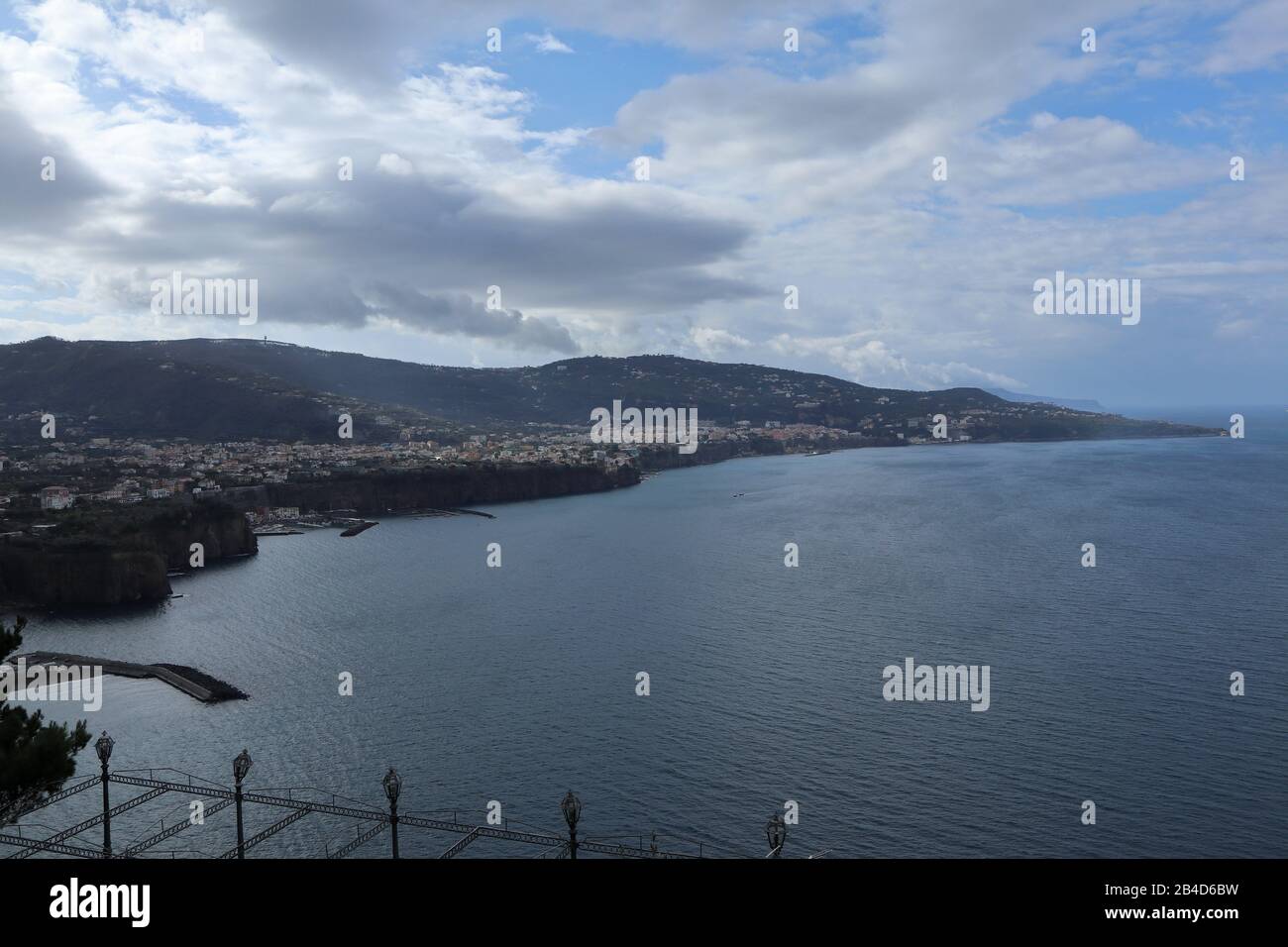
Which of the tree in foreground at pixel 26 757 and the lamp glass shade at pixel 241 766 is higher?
the tree in foreground at pixel 26 757

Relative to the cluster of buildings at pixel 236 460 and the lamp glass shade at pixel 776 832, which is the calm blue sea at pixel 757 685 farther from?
the cluster of buildings at pixel 236 460

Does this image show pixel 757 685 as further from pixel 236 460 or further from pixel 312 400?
pixel 312 400

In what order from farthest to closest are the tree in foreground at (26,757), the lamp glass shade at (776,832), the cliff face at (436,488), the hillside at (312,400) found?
the hillside at (312,400), the cliff face at (436,488), the tree in foreground at (26,757), the lamp glass shade at (776,832)

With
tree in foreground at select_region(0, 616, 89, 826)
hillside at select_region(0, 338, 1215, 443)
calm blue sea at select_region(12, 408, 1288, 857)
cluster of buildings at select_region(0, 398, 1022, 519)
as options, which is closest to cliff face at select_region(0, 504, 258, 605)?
calm blue sea at select_region(12, 408, 1288, 857)

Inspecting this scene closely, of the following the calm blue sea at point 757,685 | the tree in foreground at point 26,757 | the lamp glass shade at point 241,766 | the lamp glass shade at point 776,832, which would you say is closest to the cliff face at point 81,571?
the calm blue sea at point 757,685

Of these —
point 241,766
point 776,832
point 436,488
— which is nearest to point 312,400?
point 436,488

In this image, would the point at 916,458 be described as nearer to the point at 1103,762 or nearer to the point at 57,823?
the point at 1103,762
